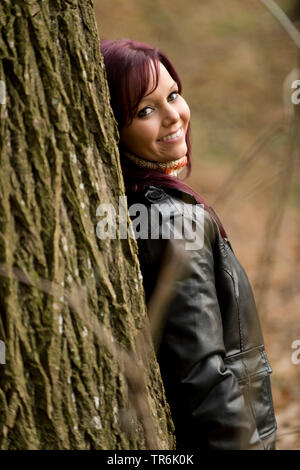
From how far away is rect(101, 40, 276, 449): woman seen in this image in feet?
5.66

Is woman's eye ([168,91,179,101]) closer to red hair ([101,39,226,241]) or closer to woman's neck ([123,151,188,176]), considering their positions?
red hair ([101,39,226,241])

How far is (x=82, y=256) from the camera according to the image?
157 centimetres

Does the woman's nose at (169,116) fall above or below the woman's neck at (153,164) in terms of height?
above

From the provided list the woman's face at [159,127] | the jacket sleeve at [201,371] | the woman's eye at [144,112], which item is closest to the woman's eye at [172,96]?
the woman's face at [159,127]

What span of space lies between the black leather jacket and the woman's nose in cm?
23

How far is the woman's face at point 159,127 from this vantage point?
193 cm

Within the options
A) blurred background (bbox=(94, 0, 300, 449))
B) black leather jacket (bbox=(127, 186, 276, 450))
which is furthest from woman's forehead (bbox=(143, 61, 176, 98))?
blurred background (bbox=(94, 0, 300, 449))

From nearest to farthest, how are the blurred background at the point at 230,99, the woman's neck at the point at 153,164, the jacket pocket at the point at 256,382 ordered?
the jacket pocket at the point at 256,382
the woman's neck at the point at 153,164
the blurred background at the point at 230,99

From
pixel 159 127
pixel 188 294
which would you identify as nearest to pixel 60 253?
pixel 188 294

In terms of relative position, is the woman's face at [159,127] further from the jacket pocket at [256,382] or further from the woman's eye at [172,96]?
the jacket pocket at [256,382]

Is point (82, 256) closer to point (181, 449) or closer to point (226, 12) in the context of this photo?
point (181, 449)

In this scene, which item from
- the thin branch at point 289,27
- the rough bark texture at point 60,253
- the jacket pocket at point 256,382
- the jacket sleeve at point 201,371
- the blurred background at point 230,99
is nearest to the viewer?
the thin branch at point 289,27
